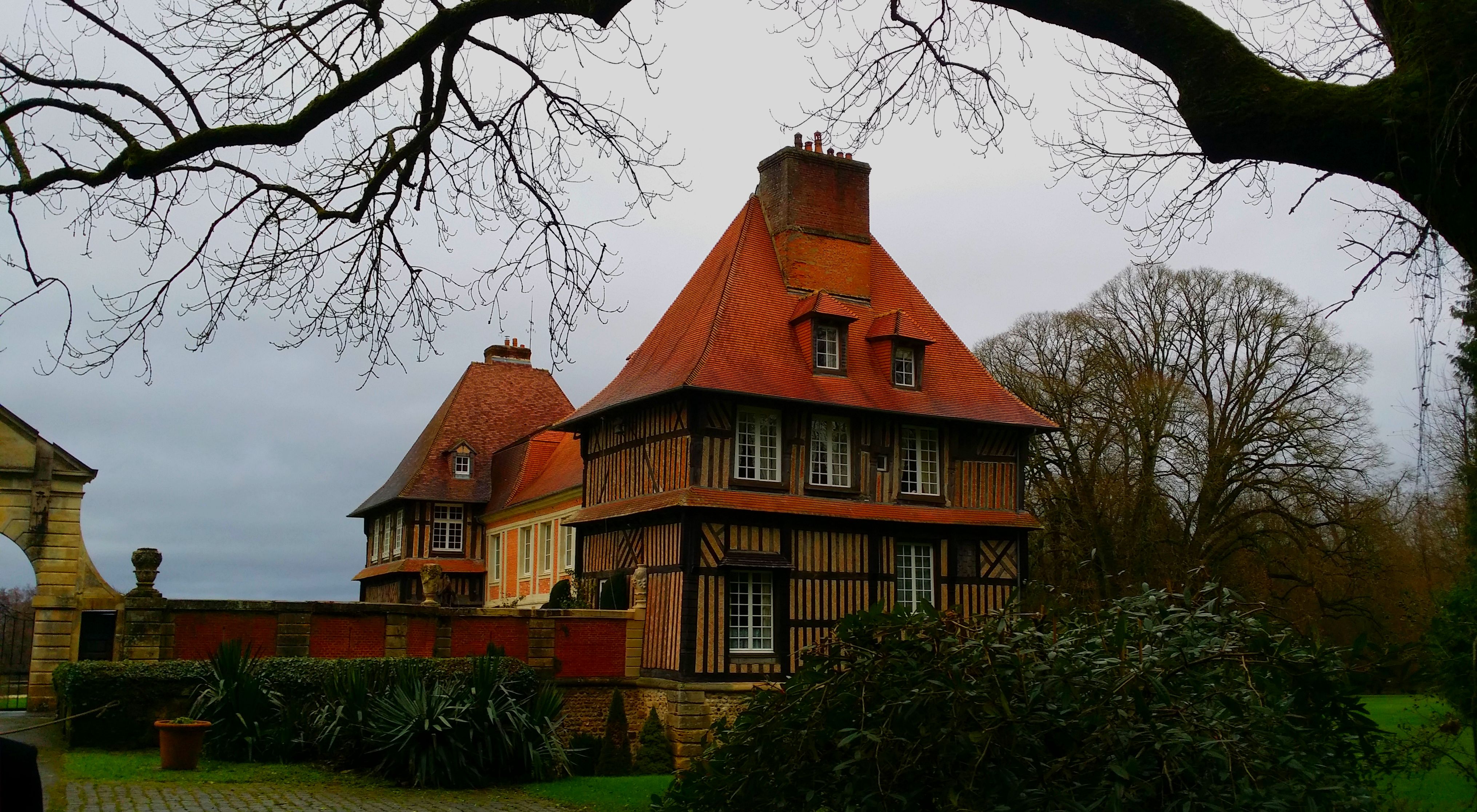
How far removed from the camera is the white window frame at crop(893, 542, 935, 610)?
20.7 meters

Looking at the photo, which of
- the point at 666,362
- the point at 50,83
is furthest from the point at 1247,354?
the point at 50,83

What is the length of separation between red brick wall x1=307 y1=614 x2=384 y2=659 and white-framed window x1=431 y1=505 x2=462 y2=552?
1402 cm

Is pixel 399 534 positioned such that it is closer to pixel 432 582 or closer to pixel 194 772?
pixel 432 582

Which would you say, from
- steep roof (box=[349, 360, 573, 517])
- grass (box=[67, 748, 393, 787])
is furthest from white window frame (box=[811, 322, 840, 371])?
steep roof (box=[349, 360, 573, 517])

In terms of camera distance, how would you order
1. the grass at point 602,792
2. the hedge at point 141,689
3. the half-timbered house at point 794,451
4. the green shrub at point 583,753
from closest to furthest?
the grass at point 602,792 < the hedge at point 141,689 < the green shrub at point 583,753 < the half-timbered house at point 794,451

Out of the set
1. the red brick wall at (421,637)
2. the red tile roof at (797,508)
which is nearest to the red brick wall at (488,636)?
the red brick wall at (421,637)

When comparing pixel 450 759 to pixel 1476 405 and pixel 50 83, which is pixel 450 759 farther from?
pixel 1476 405

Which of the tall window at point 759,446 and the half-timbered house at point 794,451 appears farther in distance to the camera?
the tall window at point 759,446

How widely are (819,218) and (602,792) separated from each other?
11862 millimetres

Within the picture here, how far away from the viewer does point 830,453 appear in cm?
2033

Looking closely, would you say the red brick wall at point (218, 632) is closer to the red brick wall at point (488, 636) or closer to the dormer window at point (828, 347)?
the red brick wall at point (488, 636)

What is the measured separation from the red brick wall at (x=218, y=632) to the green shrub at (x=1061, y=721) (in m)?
13.0

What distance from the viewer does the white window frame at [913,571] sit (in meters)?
20.7

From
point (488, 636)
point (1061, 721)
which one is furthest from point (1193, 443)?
point (1061, 721)
